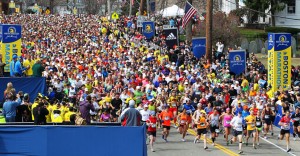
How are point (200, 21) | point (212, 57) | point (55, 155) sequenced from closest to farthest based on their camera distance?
point (55, 155) < point (212, 57) < point (200, 21)

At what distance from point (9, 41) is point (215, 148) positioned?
1212cm

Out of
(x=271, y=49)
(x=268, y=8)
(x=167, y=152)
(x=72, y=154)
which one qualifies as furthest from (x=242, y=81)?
(x=268, y=8)

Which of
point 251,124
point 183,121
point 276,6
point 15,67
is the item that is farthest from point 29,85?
point 276,6

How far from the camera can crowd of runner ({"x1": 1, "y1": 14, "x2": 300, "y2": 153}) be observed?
24.3m

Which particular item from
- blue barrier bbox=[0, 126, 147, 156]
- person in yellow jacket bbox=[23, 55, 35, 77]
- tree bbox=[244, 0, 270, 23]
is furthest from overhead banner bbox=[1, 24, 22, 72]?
tree bbox=[244, 0, 270, 23]

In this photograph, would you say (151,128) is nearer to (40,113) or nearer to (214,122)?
(214,122)

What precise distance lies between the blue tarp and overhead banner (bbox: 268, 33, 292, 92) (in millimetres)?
9869

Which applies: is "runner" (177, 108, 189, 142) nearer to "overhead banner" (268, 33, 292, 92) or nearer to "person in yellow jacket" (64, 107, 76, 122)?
"person in yellow jacket" (64, 107, 76, 122)

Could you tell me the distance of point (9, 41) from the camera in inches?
1264

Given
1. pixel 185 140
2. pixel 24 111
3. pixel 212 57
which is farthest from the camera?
pixel 212 57

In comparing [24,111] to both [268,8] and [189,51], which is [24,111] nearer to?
[189,51]

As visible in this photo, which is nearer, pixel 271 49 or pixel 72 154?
pixel 72 154

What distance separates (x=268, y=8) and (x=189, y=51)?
32554mm

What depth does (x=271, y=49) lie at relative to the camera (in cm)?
3164
